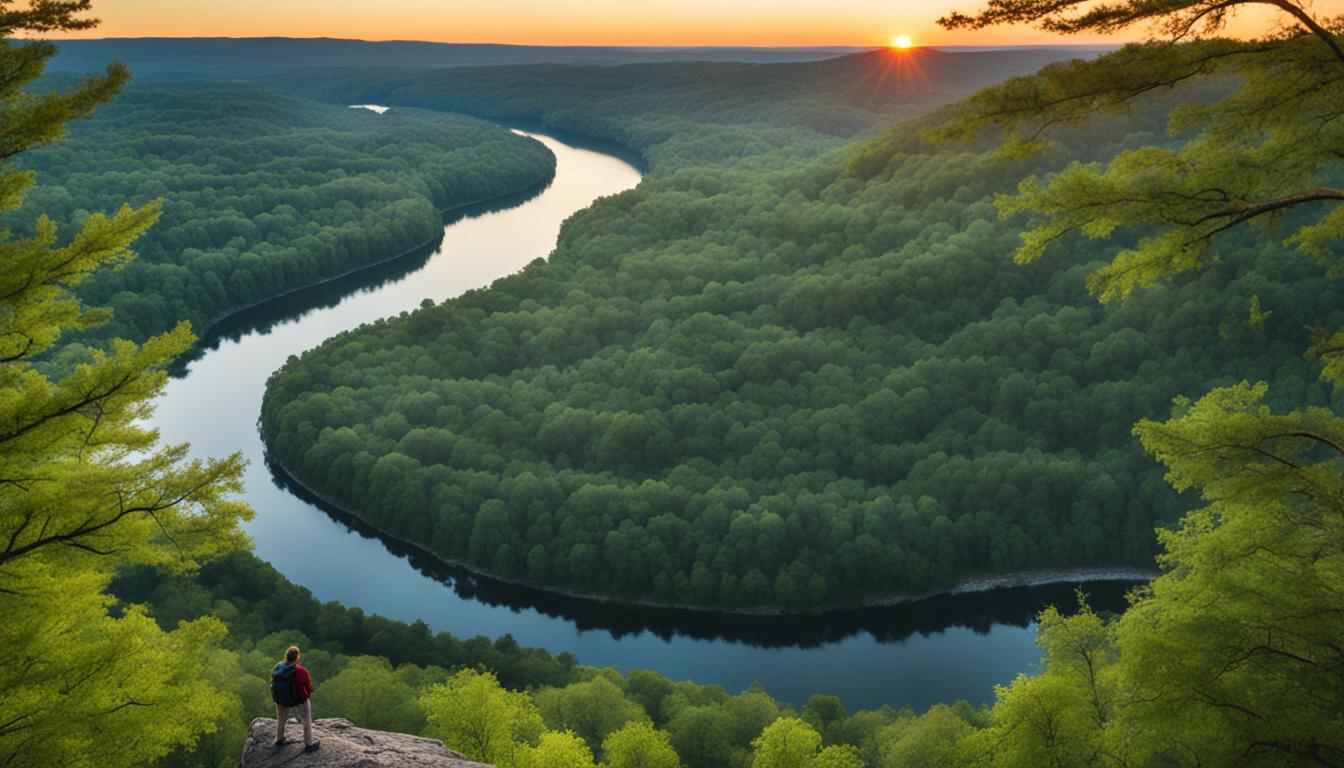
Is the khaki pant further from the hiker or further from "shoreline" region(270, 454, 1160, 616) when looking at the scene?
"shoreline" region(270, 454, 1160, 616)

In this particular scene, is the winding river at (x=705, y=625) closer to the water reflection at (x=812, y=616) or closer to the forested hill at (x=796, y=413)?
the water reflection at (x=812, y=616)

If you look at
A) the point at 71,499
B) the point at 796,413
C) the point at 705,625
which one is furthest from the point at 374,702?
the point at 796,413

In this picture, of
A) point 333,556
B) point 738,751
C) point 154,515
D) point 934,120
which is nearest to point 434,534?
point 333,556

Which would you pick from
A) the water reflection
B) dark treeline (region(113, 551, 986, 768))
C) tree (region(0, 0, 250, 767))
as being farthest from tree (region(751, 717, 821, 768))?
the water reflection

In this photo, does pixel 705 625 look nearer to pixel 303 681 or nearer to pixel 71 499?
pixel 303 681

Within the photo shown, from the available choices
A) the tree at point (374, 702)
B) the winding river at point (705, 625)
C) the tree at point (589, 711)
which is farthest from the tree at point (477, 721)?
the winding river at point (705, 625)

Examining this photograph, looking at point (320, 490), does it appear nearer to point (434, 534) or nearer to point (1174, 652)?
point (434, 534)
